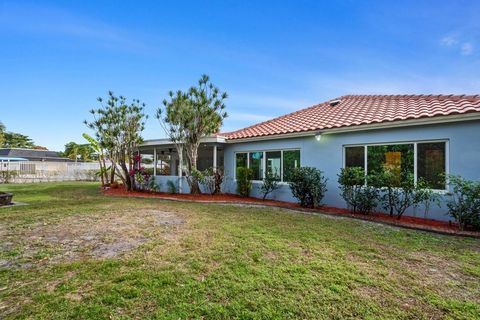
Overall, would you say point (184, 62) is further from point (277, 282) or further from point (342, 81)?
point (277, 282)

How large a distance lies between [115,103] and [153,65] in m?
3.38

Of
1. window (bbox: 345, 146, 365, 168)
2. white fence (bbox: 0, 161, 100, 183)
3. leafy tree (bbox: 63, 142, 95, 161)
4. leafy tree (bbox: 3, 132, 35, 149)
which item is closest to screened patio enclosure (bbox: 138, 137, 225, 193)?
window (bbox: 345, 146, 365, 168)

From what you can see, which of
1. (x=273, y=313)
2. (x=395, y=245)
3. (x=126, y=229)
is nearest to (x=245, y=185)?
(x=126, y=229)

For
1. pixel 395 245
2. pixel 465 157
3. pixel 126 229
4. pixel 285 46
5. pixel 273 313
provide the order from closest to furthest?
1. pixel 273 313
2. pixel 395 245
3. pixel 126 229
4. pixel 465 157
5. pixel 285 46

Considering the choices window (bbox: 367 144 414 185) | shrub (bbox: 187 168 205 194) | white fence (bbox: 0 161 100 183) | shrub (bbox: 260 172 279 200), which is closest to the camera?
window (bbox: 367 144 414 185)

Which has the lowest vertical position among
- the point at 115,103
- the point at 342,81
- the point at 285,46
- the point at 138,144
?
the point at 138,144

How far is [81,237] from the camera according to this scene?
625 cm

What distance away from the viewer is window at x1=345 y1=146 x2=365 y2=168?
10352mm

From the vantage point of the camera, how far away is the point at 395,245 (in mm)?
5848

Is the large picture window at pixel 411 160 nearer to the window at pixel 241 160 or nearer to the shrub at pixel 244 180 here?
the shrub at pixel 244 180

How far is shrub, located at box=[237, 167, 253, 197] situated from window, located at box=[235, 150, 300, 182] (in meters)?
0.39

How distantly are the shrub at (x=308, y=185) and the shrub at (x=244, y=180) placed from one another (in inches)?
126

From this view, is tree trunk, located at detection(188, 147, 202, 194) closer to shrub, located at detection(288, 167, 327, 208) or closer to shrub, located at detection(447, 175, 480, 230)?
shrub, located at detection(288, 167, 327, 208)

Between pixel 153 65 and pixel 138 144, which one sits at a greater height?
pixel 153 65
